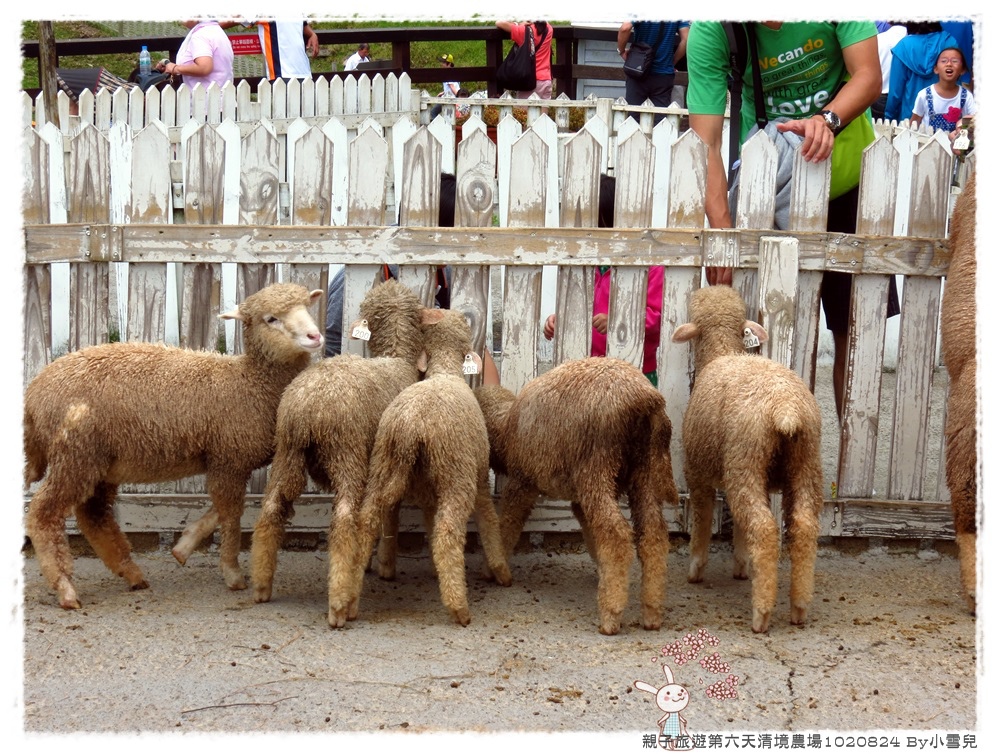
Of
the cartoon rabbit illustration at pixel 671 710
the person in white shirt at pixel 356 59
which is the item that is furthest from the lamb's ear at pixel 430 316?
the person in white shirt at pixel 356 59

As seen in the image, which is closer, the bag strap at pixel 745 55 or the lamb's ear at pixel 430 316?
the lamb's ear at pixel 430 316

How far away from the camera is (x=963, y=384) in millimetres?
4312

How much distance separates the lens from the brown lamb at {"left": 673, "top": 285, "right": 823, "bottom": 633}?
4023 millimetres

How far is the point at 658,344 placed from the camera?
201 inches

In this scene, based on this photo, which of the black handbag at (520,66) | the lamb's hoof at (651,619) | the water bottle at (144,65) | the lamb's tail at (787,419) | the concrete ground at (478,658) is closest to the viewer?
the concrete ground at (478,658)

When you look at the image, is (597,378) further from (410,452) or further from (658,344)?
(658,344)

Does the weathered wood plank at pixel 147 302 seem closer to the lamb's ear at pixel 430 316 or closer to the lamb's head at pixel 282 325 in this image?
the lamb's head at pixel 282 325

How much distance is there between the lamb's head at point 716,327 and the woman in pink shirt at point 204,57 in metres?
6.69

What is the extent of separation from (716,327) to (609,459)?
964mm

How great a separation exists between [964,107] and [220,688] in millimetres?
9152

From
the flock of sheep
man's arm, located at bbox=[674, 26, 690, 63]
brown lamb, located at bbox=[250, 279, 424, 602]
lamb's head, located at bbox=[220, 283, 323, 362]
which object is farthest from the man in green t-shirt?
man's arm, located at bbox=[674, 26, 690, 63]

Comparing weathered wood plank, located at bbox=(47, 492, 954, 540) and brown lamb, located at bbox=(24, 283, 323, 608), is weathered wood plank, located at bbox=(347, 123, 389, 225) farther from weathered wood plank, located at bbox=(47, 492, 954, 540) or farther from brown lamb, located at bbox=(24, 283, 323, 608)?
weathered wood plank, located at bbox=(47, 492, 954, 540)

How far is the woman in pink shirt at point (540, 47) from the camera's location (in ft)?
45.2

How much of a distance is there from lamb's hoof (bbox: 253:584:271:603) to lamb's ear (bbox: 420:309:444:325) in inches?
50.1
